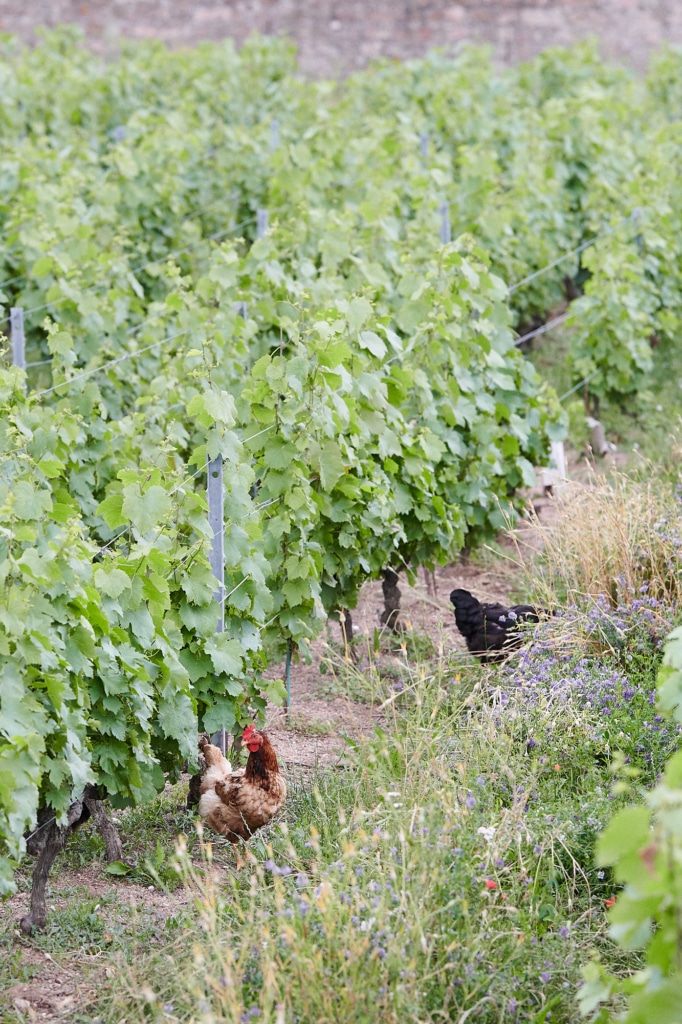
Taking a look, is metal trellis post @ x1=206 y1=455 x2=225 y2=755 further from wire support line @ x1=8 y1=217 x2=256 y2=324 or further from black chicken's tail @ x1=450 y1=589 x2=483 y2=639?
wire support line @ x1=8 y1=217 x2=256 y2=324

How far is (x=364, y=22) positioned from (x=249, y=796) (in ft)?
51.7

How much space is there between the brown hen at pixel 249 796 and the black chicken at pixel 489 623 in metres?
1.27

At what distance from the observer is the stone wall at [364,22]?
59.3 ft

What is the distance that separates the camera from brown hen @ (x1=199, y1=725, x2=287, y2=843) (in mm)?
4316

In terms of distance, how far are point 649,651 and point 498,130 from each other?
298 inches

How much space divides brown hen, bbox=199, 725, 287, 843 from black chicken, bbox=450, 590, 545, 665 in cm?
127

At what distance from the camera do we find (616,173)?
34.9 ft

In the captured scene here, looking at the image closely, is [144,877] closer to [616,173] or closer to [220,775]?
[220,775]

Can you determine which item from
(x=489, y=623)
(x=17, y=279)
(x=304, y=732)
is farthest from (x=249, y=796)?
(x=17, y=279)

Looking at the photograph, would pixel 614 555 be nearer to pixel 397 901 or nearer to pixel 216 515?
pixel 216 515

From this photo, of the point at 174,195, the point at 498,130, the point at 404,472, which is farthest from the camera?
the point at 498,130

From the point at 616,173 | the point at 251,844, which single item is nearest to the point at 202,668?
the point at 251,844

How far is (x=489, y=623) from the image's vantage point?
547 cm

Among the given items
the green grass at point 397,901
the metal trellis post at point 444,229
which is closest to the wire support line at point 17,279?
the metal trellis post at point 444,229
